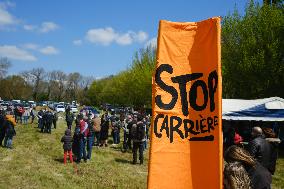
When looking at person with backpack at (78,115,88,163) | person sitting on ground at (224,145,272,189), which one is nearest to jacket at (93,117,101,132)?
person with backpack at (78,115,88,163)

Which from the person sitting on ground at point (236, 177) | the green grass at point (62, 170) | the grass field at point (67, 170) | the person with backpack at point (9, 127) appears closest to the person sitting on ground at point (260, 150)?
the person sitting on ground at point (236, 177)

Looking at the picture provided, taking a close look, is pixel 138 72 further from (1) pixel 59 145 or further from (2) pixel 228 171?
(2) pixel 228 171

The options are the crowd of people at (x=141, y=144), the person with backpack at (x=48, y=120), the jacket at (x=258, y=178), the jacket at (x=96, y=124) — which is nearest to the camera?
the crowd of people at (x=141, y=144)

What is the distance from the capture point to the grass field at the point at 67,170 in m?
11.8

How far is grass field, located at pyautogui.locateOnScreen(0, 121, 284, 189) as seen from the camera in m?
11.8

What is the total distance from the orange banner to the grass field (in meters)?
7.07

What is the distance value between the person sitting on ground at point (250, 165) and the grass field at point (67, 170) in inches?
281

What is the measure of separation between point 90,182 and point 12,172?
3.07m

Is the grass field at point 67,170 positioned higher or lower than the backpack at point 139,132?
lower

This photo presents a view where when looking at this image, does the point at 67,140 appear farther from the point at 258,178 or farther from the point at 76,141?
the point at 258,178

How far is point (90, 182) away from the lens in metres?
12.1

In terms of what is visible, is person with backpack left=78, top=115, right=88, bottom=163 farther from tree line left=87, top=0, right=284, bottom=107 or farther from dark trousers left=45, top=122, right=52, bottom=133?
tree line left=87, top=0, right=284, bottom=107

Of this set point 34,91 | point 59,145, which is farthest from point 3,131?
point 34,91

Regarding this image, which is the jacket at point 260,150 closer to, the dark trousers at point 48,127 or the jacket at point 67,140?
the jacket at point 67,140
